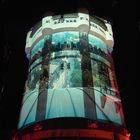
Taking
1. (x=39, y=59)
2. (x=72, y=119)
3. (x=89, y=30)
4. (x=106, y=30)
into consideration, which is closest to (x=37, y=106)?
(x=72, y=119)

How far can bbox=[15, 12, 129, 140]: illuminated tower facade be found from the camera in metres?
7.40

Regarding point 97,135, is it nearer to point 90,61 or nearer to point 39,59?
point 90,61

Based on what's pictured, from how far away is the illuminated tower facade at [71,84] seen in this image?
740cm

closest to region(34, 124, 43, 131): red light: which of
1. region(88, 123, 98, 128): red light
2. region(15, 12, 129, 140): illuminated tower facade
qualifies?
region(15, 12, 129, 140): illuminated tower facade

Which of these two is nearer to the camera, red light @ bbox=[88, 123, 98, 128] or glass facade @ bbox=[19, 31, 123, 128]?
red light @ bbox=[88, 123, 98, 128]

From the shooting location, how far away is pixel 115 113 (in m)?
8.11

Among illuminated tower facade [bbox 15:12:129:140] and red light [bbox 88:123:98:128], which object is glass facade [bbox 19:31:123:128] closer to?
illuminated tower facade [bbox 15:12:129:140]

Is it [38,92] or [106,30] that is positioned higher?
[106,30]

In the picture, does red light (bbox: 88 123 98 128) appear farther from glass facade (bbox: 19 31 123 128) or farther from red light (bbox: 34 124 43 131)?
red light (bbox: 34 124 43 131)

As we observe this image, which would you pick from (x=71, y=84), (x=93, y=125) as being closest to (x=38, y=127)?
(x=93, y=125)

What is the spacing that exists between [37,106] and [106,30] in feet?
12.3

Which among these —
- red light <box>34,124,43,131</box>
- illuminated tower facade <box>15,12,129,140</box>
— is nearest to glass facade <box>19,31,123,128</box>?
illuminated tower facade <box>15,12,129,140</box>

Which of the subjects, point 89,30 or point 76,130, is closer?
point 76,130

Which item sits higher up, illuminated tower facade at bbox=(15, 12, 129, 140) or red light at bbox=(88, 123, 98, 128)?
illuminated tower facade at bbox=(15, 12, 129, 140)
